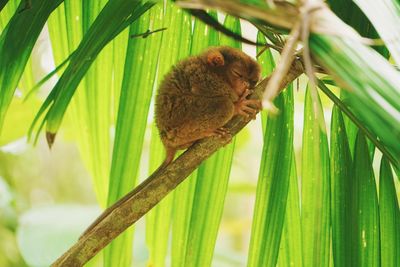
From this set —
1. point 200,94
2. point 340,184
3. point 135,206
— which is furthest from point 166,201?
point 200,94

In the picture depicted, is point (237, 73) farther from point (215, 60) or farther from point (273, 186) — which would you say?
point (273, 186)

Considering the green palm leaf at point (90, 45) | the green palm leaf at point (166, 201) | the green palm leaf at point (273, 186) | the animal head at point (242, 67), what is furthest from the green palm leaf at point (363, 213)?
the animal head at point (242, 67)

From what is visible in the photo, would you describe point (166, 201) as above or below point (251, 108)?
below

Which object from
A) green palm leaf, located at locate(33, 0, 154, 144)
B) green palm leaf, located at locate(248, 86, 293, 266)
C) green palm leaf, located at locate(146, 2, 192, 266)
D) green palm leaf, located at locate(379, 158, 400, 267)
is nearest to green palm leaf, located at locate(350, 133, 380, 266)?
green palm leaf, located at locate(379, 158, 400, 267)

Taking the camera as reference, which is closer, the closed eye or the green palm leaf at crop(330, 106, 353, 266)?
the green palm leaf at crop(330, 106, 353, 266)

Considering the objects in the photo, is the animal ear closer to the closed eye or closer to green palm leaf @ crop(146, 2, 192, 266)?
the closed eye

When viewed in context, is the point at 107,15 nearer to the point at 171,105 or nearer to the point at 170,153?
the point at 170,153
